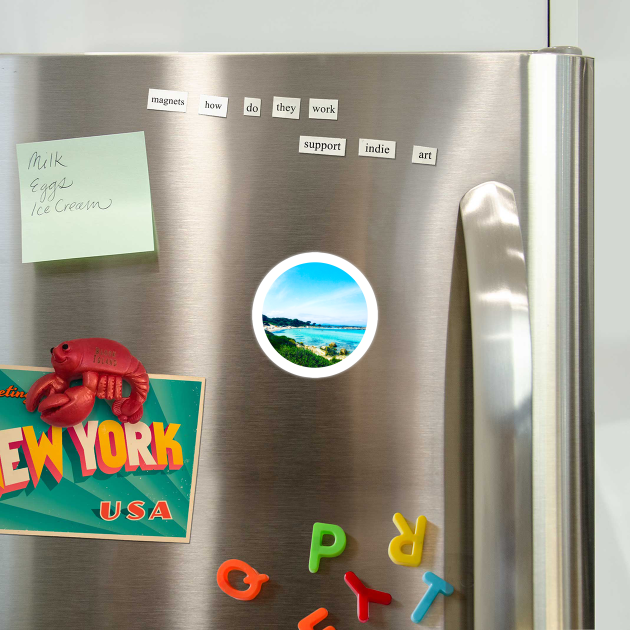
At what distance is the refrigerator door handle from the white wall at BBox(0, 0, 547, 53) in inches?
16.6

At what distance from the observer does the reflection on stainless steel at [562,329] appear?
428 millimetres

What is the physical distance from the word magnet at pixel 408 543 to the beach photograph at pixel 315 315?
17 cm

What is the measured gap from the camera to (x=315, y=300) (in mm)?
478

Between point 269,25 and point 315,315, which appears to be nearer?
point 315,315

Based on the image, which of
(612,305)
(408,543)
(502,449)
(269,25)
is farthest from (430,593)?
(269,25)

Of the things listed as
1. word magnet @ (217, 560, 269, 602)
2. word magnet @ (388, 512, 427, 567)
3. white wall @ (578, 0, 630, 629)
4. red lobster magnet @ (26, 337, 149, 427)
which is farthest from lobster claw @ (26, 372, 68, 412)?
white wall @ (578, 0, 630, 629)

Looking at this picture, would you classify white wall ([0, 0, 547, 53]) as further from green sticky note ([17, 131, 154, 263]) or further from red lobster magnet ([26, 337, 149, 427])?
red lobster magnet ([26, 337, 149, 427])

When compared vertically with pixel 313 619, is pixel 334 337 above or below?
above

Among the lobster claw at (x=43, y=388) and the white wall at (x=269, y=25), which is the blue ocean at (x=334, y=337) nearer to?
the lobster claw at (x=43, y=388)

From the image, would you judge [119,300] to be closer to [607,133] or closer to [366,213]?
[366,213]

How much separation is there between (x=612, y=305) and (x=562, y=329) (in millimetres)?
304

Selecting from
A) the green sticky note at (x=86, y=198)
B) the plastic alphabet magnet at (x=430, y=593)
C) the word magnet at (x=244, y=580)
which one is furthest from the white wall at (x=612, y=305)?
the green sticky note at (x=86, y=198)

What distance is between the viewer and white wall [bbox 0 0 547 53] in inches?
26.2

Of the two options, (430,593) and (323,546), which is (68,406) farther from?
(430,593)
